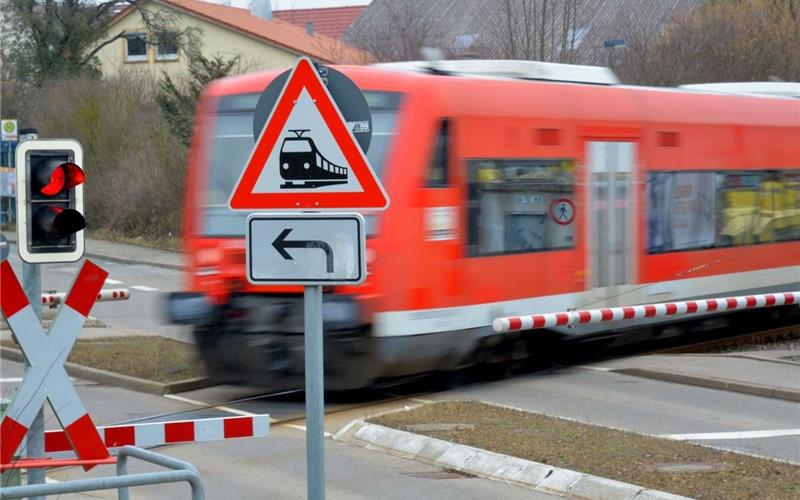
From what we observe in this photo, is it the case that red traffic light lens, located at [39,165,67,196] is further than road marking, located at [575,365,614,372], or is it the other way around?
road marking, located at [575,365,614,372]

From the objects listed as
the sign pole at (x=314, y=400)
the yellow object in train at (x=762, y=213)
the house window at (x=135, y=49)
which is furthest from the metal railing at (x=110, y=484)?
the house window at (x=135, y=49)

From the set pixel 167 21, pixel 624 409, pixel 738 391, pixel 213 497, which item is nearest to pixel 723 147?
pixel 738 391

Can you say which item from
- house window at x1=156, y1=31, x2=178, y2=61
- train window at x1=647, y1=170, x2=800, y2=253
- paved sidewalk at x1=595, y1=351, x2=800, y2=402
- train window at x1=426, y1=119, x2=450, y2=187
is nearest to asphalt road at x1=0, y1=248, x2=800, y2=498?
paved sidewalk at x1=595, y1=351, x2=800, y2=402

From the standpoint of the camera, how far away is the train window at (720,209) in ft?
52.3

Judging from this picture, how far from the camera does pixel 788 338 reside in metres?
19.0

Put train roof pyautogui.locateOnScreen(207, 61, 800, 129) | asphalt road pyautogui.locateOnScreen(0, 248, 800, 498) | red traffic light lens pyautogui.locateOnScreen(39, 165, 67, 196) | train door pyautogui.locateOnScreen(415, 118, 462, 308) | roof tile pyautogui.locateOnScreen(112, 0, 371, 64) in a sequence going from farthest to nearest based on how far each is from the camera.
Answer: roof tile pyautogui.locateOnScreen(112, 0, 371, 64) < train roof pyautogui.locateOnScreen(207, 61, 800, 129) < train door pyautogui.locateOnScreen(415, 118, 462, 308) < asphalt road pyautogui.locateOnScreen(0, 248, 800, 498) < red traffic light lens pyautogui.locateOnScreen(39, 165, 67, 196)

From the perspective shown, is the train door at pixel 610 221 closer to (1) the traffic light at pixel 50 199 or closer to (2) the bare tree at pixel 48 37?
(1) the traffic light at pixel 50 199

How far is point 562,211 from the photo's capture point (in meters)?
14.4

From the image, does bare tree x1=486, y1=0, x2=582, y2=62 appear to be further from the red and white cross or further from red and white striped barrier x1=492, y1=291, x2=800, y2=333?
the red and white cross

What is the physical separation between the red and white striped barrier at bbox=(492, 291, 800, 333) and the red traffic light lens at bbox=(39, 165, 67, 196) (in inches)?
283

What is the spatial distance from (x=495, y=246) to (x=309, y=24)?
196ft

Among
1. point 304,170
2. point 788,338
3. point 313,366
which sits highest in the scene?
point 304,170

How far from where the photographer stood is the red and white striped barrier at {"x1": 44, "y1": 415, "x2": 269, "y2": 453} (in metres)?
6.96

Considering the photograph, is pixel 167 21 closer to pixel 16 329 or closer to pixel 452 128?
pixel 452 128
